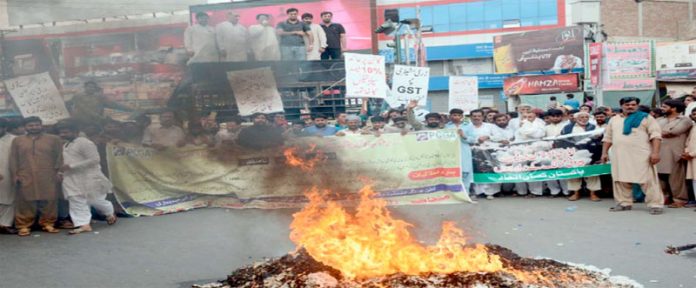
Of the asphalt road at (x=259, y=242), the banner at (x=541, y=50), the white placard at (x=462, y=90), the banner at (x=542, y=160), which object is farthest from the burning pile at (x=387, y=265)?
the banner at (x=541, y=50)

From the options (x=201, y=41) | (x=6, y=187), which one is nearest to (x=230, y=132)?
(x=201, y=41)

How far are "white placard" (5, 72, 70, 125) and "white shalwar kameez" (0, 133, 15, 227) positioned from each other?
23.8 inches

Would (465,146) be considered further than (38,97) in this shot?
Yes

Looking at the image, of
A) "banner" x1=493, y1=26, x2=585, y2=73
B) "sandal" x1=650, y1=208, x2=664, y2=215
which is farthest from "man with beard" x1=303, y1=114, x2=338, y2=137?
"banner" x1=493, y1=26, x2=585, y2=73

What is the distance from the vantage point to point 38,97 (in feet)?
24.9

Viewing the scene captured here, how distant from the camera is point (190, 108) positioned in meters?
8.27

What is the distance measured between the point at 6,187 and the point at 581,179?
7.98 meters

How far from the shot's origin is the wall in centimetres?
659

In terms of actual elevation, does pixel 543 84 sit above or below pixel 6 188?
above

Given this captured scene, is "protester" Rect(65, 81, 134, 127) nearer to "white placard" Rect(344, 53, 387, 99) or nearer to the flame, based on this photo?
the flame

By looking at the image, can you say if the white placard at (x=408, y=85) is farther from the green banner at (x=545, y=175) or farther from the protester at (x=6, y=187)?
the protester at (x=6, y=187)

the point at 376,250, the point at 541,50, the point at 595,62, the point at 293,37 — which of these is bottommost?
the point at 376,250

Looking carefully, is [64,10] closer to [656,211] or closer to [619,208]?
[619,208]

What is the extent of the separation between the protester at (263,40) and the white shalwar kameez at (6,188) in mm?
3335
